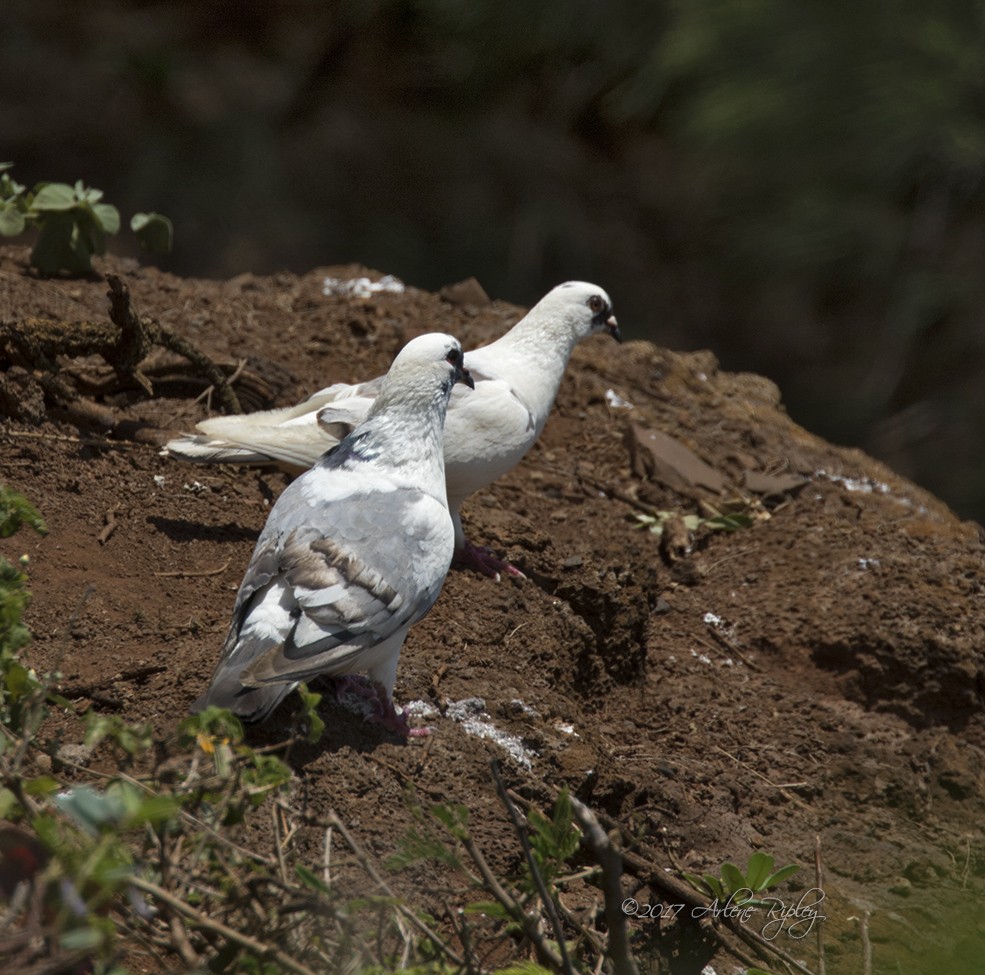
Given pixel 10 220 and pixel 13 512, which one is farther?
pixel 10 220

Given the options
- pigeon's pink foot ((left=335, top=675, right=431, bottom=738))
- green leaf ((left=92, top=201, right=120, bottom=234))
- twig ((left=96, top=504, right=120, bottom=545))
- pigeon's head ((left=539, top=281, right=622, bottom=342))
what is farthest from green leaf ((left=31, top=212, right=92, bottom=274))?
pigeon's pink foot ((left=335, top=675, right=431, bottom=738))

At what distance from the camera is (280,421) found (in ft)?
13.1

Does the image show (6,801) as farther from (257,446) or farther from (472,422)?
(472,422)

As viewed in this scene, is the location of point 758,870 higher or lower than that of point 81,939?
lower

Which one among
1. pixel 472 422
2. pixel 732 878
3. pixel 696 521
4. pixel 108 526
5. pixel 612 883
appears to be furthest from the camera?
pixel 696 521

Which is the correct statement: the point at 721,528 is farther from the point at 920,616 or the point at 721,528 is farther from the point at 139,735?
the point at 139,735

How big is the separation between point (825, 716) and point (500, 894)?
7.73 feet

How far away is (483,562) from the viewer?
411 centimetres

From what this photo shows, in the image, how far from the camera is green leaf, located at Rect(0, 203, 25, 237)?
14.5 ft

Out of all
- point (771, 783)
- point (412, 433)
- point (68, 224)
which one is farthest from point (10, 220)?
point (771, 783)

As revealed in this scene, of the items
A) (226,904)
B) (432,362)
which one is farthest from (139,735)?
(432,362)

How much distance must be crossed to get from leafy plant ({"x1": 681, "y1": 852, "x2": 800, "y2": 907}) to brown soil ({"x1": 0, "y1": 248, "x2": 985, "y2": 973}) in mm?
176

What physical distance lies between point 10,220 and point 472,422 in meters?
1.87

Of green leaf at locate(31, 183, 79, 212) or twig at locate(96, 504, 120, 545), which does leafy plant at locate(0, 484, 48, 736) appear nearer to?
twig at locate(96, 504, 120, 545)
